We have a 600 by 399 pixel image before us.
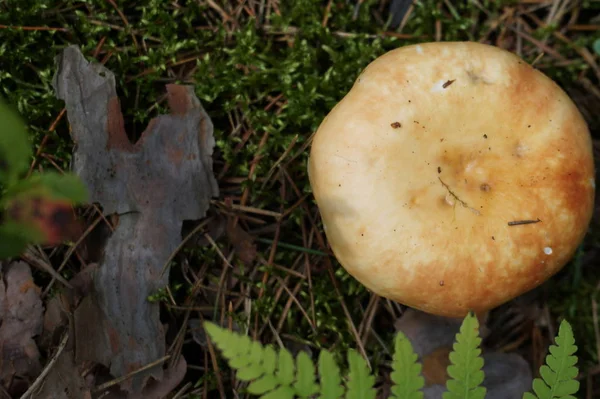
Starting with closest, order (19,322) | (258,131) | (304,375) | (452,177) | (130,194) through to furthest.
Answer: (304,375) < (452,177) < (19,322) < (130,194) < (258,131)

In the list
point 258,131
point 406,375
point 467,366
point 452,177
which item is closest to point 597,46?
point 452,177

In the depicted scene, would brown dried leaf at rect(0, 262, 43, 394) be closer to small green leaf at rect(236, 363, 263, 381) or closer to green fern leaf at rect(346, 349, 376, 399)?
small green leaf at rect(236, 363, 263, 381)

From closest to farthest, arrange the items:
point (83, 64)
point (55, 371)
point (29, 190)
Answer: point (29, 190) < point (55, 371) < point (83, 64)

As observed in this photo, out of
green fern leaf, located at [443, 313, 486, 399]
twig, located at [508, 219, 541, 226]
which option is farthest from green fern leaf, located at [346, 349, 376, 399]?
twig, located at [508, 219, 541, 226]

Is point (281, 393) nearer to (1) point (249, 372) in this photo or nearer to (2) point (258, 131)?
(1) point (249, 372)

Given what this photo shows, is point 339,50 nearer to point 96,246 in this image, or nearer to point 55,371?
point 96,246

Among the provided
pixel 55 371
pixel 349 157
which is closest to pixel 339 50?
pixel 349 157

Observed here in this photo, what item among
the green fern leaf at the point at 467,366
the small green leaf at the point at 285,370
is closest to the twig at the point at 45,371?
the small green leaf at the point at 285,370
